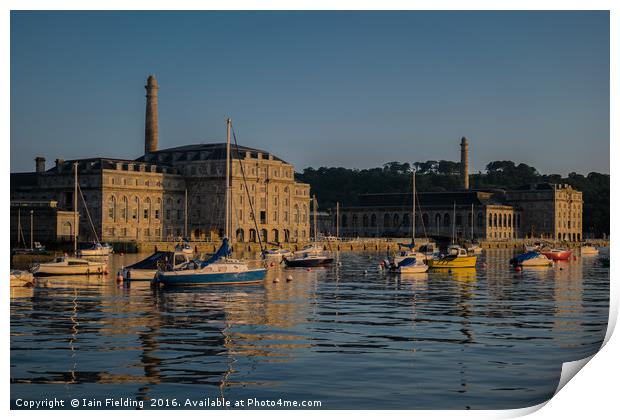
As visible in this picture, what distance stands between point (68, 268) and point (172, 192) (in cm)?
7817

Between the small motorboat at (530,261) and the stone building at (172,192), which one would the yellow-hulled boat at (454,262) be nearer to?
the small motorboat at (530,261)

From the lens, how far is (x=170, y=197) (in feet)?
447

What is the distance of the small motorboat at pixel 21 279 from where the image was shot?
157 feet

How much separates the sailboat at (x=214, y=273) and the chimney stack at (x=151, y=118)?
314ft

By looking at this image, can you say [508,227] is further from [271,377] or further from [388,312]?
[271,377]

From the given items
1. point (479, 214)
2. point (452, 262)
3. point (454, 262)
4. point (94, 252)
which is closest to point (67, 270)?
point (94, 252)

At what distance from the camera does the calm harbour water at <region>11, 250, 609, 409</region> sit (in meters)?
20.5

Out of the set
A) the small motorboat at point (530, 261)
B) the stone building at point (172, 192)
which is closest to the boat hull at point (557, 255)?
the small motorboat at point (530, 261)

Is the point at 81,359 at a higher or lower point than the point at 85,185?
lower

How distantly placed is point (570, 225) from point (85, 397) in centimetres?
16153

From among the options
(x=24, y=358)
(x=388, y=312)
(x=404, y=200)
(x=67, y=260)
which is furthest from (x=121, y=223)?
(x=24, y=358)

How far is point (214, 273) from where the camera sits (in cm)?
4925

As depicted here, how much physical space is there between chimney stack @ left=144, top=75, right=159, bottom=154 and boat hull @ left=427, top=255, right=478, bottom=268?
8189cm
